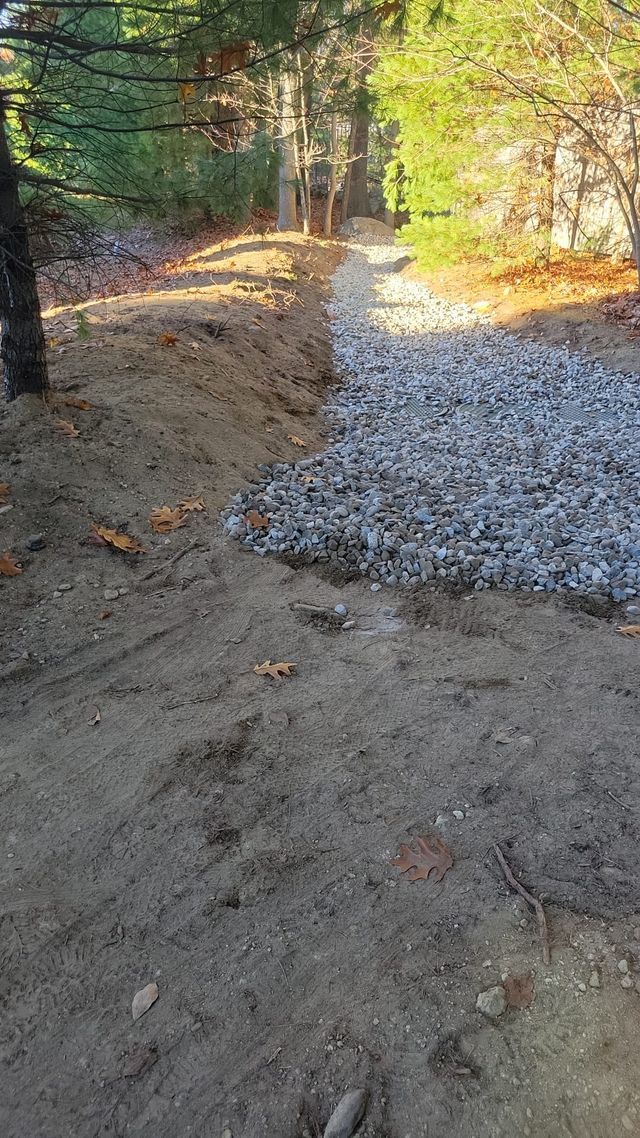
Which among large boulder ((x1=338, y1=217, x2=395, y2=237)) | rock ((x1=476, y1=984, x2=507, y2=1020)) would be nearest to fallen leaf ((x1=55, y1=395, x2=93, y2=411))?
rock ((x1=476, y1=984, x2=507, y2=1020))

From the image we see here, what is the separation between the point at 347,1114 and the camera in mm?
1701

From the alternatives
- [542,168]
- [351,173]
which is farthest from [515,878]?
[351,173]

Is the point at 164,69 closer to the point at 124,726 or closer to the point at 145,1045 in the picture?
the point at 124,726

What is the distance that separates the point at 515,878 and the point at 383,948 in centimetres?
55

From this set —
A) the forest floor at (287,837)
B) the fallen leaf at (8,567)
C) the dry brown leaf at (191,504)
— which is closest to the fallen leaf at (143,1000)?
the forest floor at (287,837)

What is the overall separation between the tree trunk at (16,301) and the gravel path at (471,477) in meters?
1.83

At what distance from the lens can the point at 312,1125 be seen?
5.56 ft

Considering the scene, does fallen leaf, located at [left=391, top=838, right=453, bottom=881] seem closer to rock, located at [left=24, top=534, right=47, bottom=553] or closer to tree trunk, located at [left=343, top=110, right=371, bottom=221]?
rock, located at [left=24, top=534, right=47, bottom=553]

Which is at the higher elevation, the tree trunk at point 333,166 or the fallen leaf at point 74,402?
the tree trunk at point 333,166

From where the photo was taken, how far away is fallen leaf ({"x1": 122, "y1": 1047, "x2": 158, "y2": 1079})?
1.84 meters

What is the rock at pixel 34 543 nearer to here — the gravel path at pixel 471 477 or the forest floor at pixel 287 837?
the forest floor at pixel 287 837

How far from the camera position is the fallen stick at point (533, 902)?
2059 mm

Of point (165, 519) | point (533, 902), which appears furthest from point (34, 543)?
point (533, 902)

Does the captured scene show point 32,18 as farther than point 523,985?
Yes
